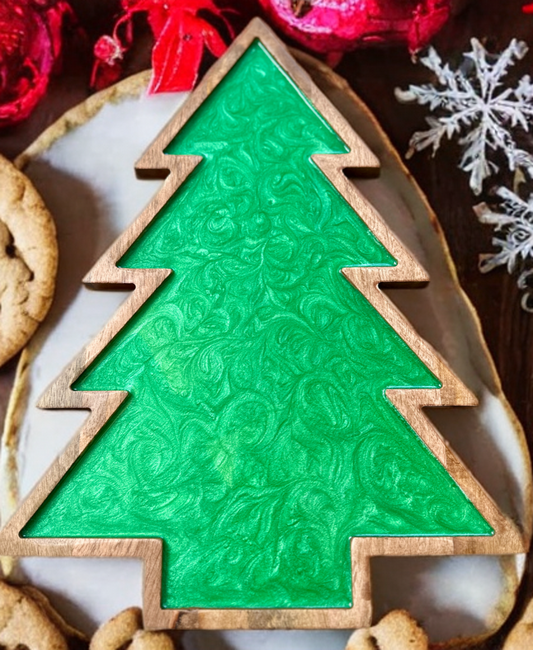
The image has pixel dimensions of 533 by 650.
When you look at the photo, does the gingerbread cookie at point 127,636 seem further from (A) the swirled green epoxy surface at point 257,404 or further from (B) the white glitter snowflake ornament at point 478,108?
(B) the white glitter snowflake ornament at point 478,108

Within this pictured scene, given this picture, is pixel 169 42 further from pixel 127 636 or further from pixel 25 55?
pixel 127 636

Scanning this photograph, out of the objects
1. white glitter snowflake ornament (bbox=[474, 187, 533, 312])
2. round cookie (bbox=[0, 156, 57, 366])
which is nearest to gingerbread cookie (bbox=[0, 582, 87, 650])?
round cookie (bbox=[0, 156, 57, 366])

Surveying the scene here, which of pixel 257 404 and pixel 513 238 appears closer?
pixel 257 404

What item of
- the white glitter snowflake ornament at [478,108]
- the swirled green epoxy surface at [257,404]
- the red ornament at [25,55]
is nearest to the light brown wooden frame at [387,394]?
the swirled green epoxy surface at [257,404]

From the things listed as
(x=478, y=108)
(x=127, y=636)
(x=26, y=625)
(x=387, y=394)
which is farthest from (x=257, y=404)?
(x=478, y=108)

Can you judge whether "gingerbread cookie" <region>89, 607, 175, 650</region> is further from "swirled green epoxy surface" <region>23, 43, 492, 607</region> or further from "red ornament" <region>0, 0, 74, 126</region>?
"red ornament" <region>0, 0, 74, 126</region>
